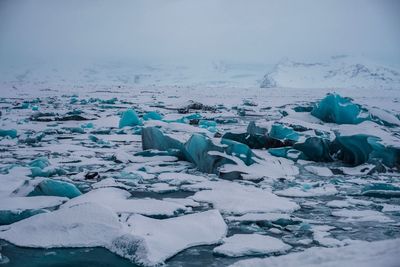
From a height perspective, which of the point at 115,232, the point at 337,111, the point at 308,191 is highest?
the point at 337,111

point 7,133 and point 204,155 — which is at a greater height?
point 204,155

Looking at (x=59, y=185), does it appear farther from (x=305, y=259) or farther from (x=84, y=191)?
(x=305, y=259)

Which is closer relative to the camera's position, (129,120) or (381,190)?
(381,190)

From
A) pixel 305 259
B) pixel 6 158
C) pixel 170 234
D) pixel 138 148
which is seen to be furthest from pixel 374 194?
pixel 6 158

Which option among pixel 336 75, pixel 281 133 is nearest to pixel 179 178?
pixel 281 133

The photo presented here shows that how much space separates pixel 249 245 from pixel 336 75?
115966 millimetres

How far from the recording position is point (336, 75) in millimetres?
111125

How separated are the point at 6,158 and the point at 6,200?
228cm

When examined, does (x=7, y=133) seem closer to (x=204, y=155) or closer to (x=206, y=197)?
(x=204, y=155)

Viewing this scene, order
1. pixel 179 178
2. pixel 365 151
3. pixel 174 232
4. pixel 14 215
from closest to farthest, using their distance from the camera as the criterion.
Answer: pixel 174 232
pixel 14 215
pixel 179 178
pixel 365 151

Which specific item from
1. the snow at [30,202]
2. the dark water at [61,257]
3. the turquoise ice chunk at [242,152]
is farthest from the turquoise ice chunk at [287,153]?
the dark water at [61,257]

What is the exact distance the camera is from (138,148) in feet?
20.4

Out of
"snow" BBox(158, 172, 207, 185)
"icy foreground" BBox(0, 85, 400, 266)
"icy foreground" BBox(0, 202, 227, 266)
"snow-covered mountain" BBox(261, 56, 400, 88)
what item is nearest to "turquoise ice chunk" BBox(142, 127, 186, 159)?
"icy foreground" BBox(0, 85, 400, 266)

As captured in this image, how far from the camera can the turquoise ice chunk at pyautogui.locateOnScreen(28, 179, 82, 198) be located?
3496 mm
